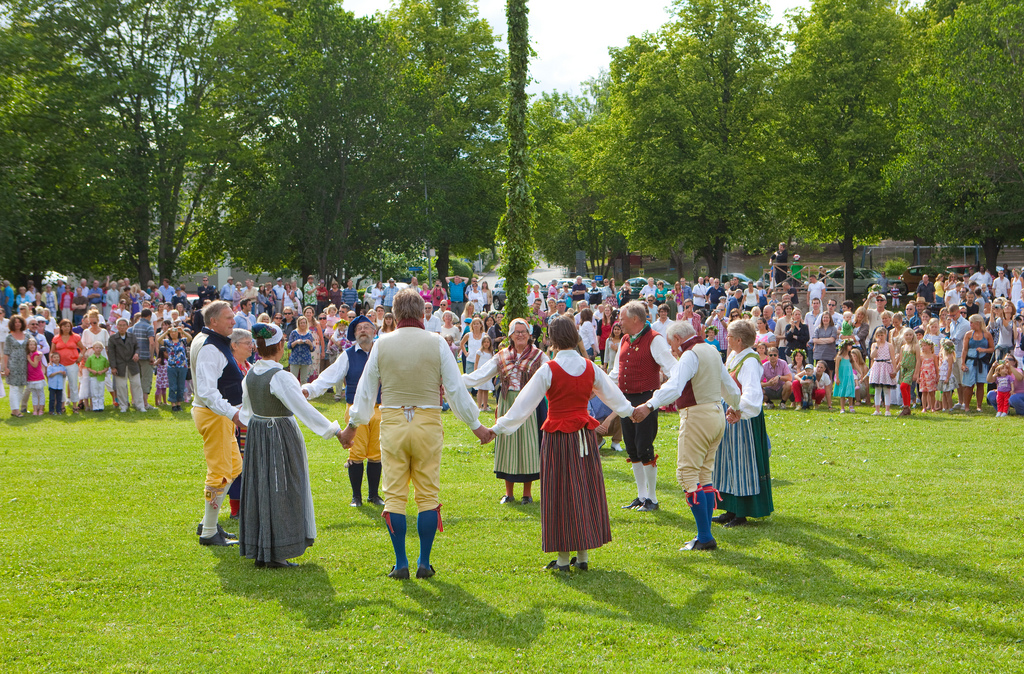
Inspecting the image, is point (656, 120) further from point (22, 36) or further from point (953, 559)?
point (953, 559)

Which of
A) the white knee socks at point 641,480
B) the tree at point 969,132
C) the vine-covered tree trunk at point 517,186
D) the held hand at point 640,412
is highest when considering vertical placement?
the tree at point 969,132

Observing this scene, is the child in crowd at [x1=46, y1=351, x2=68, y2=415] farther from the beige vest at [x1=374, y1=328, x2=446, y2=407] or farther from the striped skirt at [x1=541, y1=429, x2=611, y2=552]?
the striped skirt at [x1=541, y1=429, x2=611, y2=552]

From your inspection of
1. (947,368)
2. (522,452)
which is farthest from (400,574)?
(947,368)

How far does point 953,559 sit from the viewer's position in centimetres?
724

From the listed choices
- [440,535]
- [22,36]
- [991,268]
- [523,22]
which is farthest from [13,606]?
[991,268]

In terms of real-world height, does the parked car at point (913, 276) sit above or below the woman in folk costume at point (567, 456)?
above

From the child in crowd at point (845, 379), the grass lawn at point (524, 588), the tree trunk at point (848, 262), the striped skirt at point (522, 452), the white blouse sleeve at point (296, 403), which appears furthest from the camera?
the tree trunk at point (848, 262)

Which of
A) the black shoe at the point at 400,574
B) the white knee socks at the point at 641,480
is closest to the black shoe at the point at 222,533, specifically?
the black shoe at the point at 400,574

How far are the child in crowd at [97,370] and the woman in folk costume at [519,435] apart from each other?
11.4m

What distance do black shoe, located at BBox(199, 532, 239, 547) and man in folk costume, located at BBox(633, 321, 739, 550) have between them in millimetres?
3918

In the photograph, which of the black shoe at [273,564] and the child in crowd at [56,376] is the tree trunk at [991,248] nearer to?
the child in crowd at [56,376]

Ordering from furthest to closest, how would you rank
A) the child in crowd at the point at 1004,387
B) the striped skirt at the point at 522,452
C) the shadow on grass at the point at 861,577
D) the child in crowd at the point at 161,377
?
1. the child in crowd at the point at 161,377
2. the child in crowd at the point at 1004,387
3. the striped skirt at the point at 522,452
4. the shadow on grass at the point at 861,577

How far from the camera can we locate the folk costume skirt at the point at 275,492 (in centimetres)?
689

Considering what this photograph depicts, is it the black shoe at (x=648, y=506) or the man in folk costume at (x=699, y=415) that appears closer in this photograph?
the man in folk costume at (x=699, y=415)
